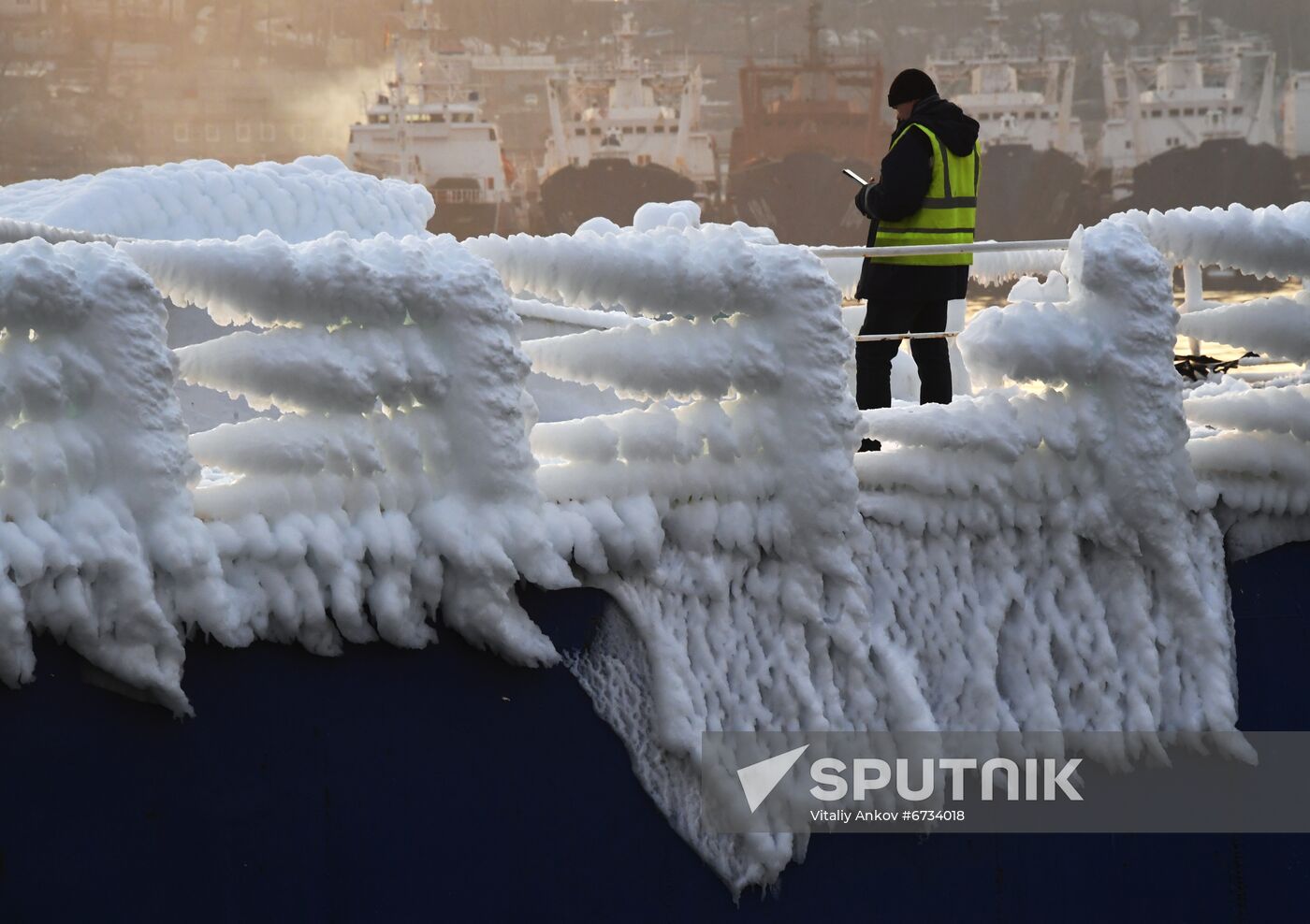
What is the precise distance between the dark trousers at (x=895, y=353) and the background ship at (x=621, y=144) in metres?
41.1

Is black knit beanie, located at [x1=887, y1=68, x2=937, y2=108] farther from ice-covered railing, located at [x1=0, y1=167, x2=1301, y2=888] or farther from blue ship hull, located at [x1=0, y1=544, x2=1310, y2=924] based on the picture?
blue ship hull, located at [x1=0, y1=544, x2=1310, y2=924]

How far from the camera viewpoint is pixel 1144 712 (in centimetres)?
339

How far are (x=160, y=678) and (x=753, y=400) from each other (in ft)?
3.97

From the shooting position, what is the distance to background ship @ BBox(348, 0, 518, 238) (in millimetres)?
45000

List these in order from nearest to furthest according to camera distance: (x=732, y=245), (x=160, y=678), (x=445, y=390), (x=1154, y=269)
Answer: (x=160, y=678)
(x=445, y=390)
(x=732, y=245)
(x=1154, y=269)

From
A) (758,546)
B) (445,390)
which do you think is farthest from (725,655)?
(445,390)

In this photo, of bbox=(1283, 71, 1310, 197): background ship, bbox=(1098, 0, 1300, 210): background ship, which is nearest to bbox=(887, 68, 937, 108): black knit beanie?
bbox=(1098, 0, 1300, 210): background ship

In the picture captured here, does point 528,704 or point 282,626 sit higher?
point 282,626

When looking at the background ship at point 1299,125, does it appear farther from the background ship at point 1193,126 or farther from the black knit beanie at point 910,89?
the black knit beanie at point 910,89

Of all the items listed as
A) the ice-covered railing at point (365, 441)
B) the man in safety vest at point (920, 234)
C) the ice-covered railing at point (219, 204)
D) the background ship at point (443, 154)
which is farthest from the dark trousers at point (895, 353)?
the background ship at point (443, 154)

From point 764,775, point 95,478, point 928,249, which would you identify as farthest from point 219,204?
point 764,775

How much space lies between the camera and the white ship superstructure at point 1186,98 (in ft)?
156

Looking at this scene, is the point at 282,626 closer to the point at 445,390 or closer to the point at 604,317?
the point at 445,390

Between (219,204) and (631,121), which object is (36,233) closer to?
(219,204)
